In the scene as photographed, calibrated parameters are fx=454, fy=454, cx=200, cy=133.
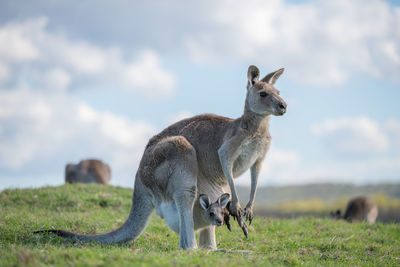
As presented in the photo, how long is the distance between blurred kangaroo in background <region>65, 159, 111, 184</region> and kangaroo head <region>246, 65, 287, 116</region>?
13.3 metres

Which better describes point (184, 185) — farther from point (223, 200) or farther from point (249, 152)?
point (249, 152)

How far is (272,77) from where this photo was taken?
795cm

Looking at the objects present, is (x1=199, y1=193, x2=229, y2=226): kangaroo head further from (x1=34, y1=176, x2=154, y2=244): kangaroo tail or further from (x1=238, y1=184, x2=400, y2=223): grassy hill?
(x1=238, y1=184, x2=400, y2=223): grassy hill

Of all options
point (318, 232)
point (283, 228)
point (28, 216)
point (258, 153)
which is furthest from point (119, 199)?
point (258, 153)

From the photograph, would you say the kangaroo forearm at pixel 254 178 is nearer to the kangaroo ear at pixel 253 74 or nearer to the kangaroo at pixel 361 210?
the kangaroo ear at pixel 253 74

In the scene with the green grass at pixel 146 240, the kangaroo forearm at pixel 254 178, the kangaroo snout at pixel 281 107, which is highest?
the kangaroo snout at pixel 281 107

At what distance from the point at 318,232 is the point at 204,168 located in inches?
164

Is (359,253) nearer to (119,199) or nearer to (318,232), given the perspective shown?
(318,232)

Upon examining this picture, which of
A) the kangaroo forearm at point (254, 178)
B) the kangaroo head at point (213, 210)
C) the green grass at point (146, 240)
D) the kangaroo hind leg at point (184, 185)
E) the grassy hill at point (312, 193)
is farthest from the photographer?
the grassy hill at point (312, 193)

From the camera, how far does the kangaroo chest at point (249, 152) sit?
7434 mm

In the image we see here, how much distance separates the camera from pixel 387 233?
36.7 ft

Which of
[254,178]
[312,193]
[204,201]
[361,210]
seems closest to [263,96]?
[254,178]

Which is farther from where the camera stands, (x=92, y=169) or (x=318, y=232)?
(x=92, y=169)

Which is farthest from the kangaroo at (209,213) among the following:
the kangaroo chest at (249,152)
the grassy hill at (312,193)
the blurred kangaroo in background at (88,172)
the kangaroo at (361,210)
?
the grassy hill at (312,193)
